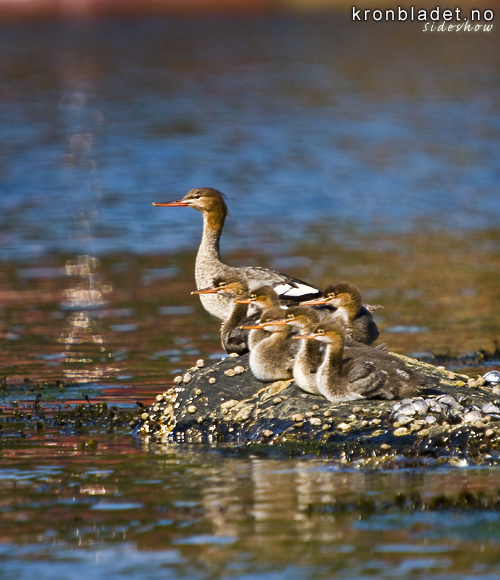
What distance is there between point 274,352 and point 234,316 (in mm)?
878

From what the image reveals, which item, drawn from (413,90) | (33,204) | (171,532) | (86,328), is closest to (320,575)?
(171,532)

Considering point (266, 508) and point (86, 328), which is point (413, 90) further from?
point (266, 508)

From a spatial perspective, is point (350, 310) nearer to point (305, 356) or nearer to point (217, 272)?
point (305, 356)

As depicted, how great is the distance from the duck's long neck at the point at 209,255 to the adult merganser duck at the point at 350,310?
5.38 ft

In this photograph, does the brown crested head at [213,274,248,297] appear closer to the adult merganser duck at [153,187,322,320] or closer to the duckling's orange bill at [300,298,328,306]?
the adult merganser duck at [153,187,322,320]

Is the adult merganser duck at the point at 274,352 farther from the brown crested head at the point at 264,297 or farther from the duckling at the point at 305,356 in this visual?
the brown crested head at the point at 264,297

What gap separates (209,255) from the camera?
10.7 meters

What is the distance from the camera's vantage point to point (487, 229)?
68.8 ft

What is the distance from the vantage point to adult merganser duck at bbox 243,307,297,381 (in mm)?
8477

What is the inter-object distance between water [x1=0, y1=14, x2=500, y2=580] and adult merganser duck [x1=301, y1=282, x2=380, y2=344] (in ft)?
4.91

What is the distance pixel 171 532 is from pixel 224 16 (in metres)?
105

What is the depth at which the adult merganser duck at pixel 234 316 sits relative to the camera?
909cm

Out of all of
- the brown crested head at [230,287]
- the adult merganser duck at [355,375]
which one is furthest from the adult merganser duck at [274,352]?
the brown crested head at [230,287]

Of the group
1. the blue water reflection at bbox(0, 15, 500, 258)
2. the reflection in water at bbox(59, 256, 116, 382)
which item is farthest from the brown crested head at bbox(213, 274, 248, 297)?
the blue water reflection at bbox(0, 15, 500, 258)
